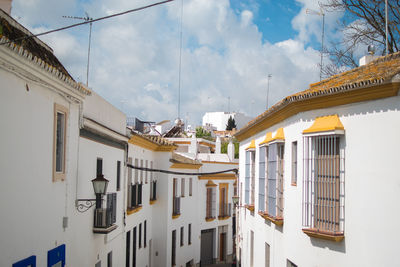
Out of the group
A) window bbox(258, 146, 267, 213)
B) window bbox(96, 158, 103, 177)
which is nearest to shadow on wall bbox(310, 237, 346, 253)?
window bbox(258, 146, 267, 213)

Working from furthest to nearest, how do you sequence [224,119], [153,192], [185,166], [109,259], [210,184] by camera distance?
[224,119], [210,184], [185,166], [153,192], [109,259]

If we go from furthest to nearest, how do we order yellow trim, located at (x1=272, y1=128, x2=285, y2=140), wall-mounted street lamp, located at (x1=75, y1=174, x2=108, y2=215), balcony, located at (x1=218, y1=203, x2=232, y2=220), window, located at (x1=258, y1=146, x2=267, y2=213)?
balcony, located at (x1=218, y1=203, x2=232, y2=220), window, located at (x1=258, y1=146, x2=267, y2=213), yellow trim, located at (x1=272, y1=128, x2=285, y2=140), wall-mounted street lamp, located at (x1=75, y1=174, x2=108, y2=215)

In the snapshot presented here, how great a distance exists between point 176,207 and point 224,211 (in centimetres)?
915

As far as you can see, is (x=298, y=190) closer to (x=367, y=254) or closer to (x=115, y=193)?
(x=367, y=254)

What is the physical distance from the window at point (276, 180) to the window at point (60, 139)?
504 centimetres

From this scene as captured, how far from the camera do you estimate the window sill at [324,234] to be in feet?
27.3

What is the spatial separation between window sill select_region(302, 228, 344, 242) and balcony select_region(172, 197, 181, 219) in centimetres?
1400

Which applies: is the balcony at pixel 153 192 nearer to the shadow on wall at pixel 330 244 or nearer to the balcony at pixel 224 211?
the balcony at pixel 224 211

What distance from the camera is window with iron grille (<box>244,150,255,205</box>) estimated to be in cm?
1616

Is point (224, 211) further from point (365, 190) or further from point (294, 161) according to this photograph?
point (365, 190)

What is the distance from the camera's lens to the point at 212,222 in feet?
98.2

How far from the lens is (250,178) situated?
16.5 metres

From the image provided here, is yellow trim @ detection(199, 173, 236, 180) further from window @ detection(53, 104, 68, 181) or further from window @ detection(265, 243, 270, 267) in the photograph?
window @ detection(53, 104, 68, 181)

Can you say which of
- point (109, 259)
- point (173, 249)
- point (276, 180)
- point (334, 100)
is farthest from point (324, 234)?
point (173, 249)
